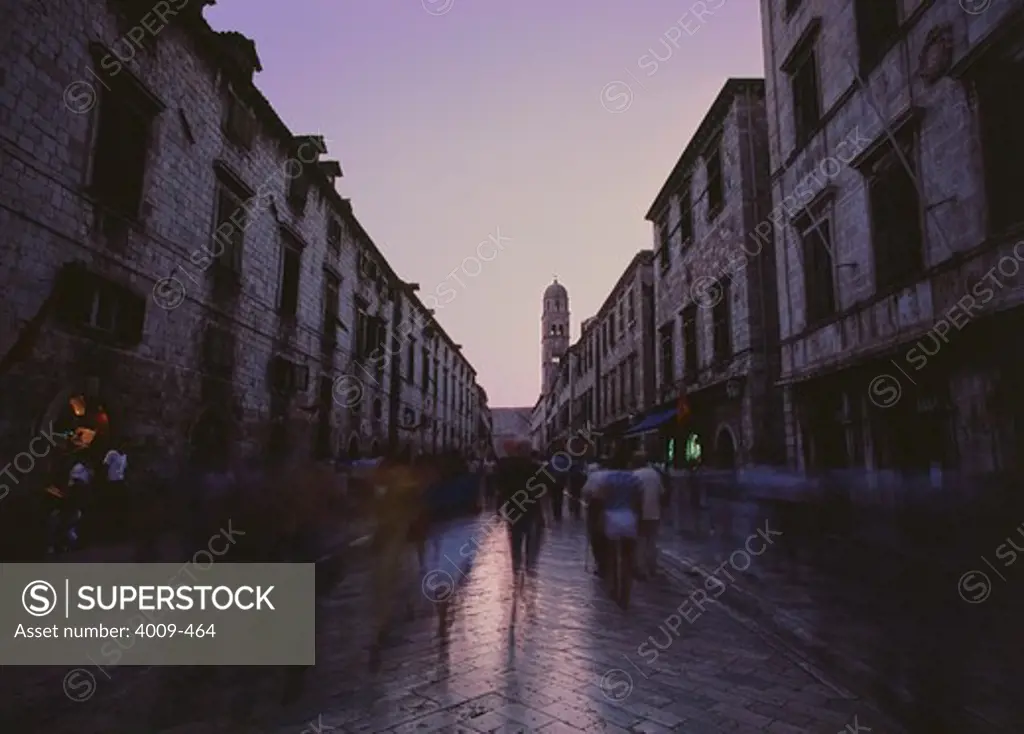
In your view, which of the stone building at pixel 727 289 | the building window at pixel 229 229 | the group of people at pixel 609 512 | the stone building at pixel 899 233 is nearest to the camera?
the group of people at pixel 609 512

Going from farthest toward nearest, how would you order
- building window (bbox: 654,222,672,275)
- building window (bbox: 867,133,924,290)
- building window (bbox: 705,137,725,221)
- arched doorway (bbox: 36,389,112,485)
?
1. building window (bbox: 654,222,672,275)
2. building window (bbox: 705,137,725,221)
3. building window (bbox: 867,133,924,290)
4. arched doorway (bbox: 36,389,112,485)

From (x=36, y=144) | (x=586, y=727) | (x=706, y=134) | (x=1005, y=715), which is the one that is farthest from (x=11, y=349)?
(x=706, y=134)

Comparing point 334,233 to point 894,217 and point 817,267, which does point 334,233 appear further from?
point 894,217

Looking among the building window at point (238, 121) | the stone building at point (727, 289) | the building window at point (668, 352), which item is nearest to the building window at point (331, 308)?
the building window at point (238, 121)

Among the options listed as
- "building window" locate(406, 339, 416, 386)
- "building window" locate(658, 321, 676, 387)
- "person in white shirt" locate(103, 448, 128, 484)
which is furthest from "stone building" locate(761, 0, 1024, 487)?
"building window" locate(406, 339, 416, 386)

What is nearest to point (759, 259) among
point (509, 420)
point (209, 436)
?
point (209, 436)

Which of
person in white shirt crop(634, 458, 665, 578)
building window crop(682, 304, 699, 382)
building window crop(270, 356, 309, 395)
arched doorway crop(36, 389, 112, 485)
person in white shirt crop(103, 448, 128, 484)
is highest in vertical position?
building window crop(682, 304, 699, 382)

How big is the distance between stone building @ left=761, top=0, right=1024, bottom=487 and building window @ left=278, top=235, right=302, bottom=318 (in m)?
13.0

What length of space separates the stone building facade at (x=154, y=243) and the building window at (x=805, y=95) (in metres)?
12.0

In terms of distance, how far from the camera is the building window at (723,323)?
16641mm

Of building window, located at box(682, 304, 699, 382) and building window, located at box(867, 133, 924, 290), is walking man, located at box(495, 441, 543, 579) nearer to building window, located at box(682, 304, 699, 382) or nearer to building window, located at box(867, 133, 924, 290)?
building window, located at box(867, 133, 924, 290)

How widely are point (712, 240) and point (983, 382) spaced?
1093 centimetres

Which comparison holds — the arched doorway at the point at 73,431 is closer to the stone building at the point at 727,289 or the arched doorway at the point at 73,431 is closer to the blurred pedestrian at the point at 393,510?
the blurred pedestrian at the point at 393,510

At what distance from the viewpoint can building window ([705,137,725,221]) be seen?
17.5 m
